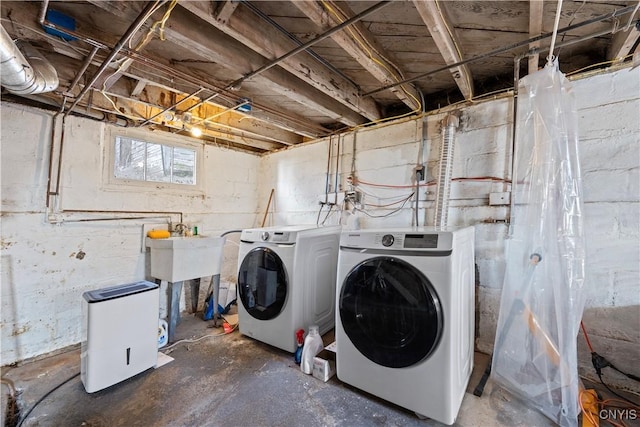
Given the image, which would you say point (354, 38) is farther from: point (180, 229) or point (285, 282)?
point (180, 229)

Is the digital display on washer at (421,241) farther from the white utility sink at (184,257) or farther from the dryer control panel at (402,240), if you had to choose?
the white utility sink at (184,257)

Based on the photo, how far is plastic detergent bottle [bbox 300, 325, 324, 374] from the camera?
1816 millimetres

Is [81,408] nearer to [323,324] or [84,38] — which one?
[323,324]

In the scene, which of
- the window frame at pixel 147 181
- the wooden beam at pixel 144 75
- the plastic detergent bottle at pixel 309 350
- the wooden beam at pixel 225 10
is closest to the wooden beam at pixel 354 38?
the wooden beam at pixel 225 10

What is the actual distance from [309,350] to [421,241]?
1080 millimetres

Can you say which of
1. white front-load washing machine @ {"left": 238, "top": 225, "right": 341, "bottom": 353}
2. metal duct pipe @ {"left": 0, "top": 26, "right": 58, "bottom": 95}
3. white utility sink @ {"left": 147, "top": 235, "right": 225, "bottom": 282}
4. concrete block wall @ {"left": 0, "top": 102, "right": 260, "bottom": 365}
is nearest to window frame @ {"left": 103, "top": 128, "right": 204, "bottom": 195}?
concrete block wall @ {"left": 0, "top": 102, "right": 260, "bottom": 365}

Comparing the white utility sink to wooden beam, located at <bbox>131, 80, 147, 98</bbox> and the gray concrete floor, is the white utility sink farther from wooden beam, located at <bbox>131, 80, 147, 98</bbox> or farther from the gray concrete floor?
wooden beam, located at <bbox>131, 80, 147, 98</bbox>

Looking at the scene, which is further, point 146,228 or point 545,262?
point 146,228

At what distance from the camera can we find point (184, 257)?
7.68ft

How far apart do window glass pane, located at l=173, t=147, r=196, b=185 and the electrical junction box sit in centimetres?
291

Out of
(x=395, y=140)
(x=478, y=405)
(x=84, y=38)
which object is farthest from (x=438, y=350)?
(x=84, y=38)

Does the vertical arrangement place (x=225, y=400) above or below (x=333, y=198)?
below

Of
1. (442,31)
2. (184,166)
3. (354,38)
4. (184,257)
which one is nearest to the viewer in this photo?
(442,31)

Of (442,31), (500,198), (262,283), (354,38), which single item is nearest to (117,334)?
(262,283)
